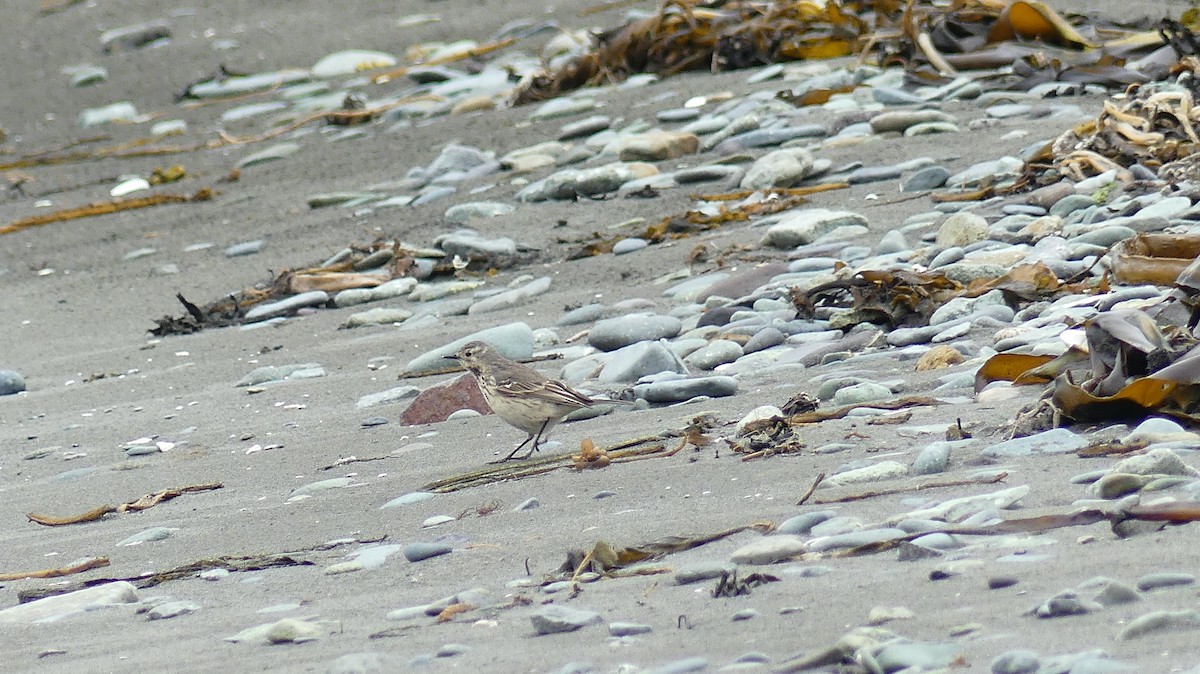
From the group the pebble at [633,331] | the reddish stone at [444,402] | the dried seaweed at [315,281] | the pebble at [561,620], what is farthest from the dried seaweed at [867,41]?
the pebble at [561,620]

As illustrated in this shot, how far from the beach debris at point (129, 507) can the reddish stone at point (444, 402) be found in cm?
69

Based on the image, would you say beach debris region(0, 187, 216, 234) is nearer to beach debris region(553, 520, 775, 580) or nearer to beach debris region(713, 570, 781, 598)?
beach debris region(553, 520, 775, 580)

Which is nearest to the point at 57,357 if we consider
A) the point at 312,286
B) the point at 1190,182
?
the point at 312,286

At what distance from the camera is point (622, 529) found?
3.35 m

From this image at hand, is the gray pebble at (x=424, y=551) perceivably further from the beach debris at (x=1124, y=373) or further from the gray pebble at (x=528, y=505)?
the beach debris at (x=1124, y=373)

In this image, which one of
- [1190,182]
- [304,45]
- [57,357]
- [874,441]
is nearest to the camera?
[874,441]

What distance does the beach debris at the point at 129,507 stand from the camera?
14.2ft

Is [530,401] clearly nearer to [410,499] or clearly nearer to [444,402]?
[410,499]

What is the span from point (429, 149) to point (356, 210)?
→ 1209 millimetres

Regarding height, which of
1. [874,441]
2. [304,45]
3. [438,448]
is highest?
[874,441]

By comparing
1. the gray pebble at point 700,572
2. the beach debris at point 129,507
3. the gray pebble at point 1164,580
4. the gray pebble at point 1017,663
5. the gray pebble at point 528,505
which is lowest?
the beach debris at point 129,507

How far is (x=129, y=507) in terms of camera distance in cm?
Answer: 441

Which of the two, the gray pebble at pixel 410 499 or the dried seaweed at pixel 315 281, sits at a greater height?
the gray pebble at pixel 410 499

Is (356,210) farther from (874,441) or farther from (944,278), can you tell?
(874,441)
